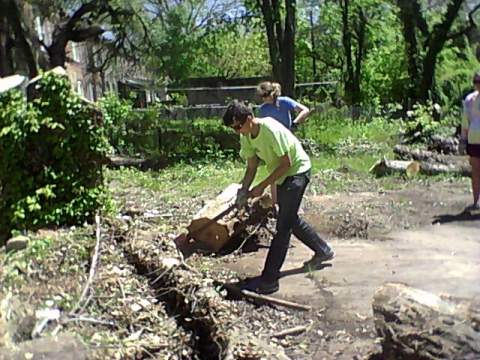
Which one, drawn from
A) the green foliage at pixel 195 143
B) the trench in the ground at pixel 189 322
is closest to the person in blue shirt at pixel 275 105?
the trench in the ground at pixel 189 322

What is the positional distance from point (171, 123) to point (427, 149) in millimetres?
7751

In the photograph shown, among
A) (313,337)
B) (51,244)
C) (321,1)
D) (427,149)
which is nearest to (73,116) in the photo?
(51,244)

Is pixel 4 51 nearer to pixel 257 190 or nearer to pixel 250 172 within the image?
pixel 250 172

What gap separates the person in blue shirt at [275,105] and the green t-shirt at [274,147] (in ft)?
6.23

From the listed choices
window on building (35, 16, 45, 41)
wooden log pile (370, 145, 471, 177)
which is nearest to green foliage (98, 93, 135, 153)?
wooden log pile (370, 145, 471, 177)

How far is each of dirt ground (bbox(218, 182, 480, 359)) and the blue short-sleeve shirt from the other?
126 cm

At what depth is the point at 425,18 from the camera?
83.3 feet

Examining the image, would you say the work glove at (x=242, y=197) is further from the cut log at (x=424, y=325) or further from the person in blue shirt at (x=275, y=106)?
the cut log at (x=424, y=325)

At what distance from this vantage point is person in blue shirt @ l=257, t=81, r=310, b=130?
8.23 metres

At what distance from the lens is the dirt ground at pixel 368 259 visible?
216 inches

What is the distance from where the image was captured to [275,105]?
28.1ft

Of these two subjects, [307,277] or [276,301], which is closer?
[276,301]

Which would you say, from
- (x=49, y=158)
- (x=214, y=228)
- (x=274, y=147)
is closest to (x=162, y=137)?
(x=49, y=158)

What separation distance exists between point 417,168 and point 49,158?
21.1 ft
